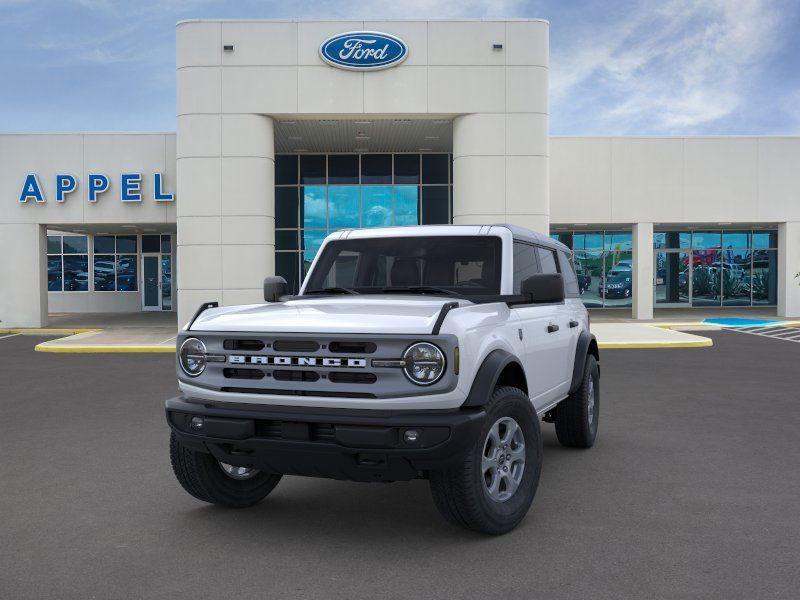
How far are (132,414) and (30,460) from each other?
2.20 meters

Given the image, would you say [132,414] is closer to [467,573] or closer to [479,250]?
[479,250]

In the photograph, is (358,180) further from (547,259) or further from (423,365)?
(423,365)

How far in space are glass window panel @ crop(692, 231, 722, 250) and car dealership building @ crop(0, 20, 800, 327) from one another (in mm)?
62

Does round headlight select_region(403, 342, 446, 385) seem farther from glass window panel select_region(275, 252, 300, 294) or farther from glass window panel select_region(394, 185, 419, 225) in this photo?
glass window panel select_region(275, 252, 300, 294)

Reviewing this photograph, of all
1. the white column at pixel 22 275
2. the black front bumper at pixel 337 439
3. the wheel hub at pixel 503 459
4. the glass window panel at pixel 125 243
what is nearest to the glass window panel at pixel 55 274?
the glass window panel at pixel 125 243

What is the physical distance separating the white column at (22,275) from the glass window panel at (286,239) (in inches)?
296

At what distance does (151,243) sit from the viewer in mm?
32000

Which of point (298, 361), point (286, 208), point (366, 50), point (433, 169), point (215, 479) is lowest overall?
point (215, 479)

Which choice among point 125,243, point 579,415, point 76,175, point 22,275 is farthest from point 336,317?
point 125,243

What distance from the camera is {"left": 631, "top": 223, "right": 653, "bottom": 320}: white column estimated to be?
2522 centimetres

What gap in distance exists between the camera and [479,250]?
18.0ft

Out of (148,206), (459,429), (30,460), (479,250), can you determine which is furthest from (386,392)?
(148,206)

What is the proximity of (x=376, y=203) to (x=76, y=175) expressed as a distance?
9.68m

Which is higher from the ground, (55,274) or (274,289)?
(55,274)
